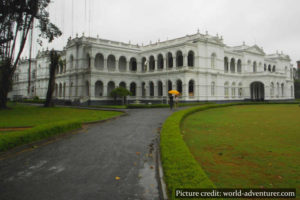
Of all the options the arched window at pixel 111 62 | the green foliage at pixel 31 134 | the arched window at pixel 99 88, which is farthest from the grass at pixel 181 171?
the arched window at pixel 111 62

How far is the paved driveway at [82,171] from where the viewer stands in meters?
4.34

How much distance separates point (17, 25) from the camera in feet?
72.9

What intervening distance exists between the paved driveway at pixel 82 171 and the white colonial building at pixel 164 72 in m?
28.0

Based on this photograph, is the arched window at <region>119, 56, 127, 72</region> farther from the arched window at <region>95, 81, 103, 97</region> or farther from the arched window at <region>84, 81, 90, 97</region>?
the arched window at <region>84, 81, 90, 97</region>

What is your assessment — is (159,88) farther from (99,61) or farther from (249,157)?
(249,157)

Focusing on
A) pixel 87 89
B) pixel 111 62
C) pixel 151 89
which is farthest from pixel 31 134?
pixel 151 89

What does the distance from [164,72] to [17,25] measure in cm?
2289

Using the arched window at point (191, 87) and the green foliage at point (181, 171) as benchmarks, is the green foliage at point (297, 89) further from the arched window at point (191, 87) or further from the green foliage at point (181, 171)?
the green foliage at point (181, 171)

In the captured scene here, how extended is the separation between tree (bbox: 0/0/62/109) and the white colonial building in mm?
8385

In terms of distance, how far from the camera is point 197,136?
9.17 metres

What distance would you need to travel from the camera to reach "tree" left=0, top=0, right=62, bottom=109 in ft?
66.2

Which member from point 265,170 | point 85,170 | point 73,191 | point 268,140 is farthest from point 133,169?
point 268,140

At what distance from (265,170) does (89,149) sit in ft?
18.7

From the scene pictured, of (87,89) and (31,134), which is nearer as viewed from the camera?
(31,134)
